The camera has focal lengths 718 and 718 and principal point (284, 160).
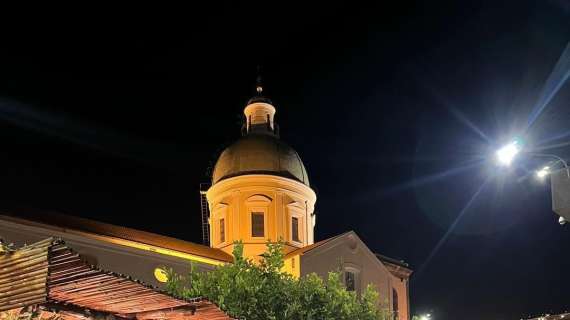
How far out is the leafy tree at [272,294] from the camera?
1986 cm

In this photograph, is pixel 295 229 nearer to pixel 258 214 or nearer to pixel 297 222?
pixel 297 222

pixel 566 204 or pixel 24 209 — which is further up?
pixel 24 209

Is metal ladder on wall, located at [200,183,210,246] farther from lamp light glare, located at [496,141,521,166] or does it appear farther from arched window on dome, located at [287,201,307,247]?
lamp light glare, located at [496,141,521,166]

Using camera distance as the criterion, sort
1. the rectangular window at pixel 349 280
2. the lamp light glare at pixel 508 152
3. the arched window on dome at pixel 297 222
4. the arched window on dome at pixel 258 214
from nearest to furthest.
→ the lamp light glare at pixel 508 152 < the rectangular window at pixel 349 280 < the arched window on dome at pixel 258 214 < the arched window on dome at pixel 297 222

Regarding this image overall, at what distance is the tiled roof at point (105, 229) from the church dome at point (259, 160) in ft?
17.0

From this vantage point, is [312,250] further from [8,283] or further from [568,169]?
[8,283]

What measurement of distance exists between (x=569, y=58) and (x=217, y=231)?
103 feet

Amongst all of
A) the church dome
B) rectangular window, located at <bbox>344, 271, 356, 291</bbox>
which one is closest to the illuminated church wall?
the church dome

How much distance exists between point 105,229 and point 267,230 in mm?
9910

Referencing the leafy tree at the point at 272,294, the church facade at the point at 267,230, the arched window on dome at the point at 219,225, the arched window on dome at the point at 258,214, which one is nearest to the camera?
the leafy tree at the point at 272,294

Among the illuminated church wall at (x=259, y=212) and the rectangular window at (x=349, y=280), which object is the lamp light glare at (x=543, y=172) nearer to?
the illuminated church wall at (x=259, y=212)

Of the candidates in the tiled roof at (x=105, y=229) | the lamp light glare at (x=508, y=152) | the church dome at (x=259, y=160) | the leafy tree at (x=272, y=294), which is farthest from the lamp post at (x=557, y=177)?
the church dome at (x=259, y=160)

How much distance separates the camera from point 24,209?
32656 mm

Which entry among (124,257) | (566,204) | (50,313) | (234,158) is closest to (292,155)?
(234,158)
